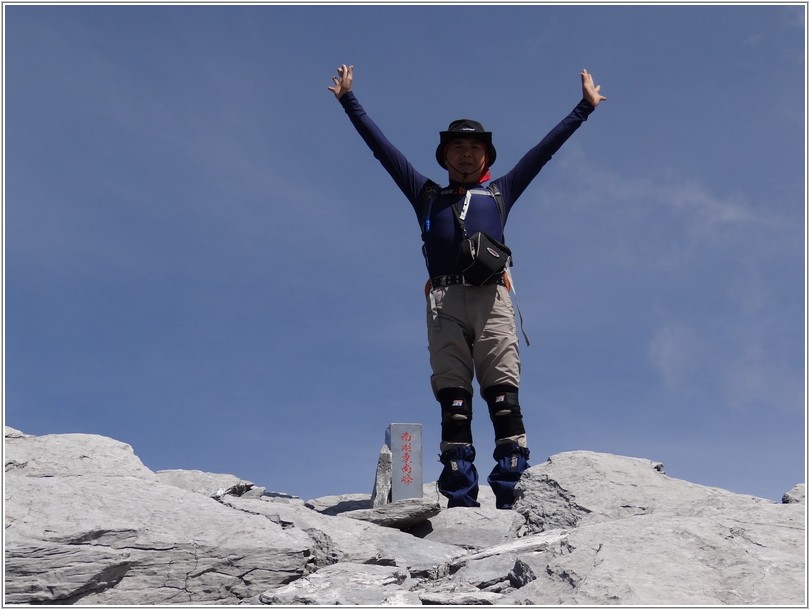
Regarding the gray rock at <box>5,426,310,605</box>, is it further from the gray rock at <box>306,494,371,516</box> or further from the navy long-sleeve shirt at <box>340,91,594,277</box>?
the navy long-sleeve shirt at <box>340,91,594,277</box>

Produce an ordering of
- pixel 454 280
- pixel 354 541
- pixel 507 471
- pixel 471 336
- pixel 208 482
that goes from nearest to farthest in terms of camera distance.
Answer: pixel 354 541, pixel 507 471, pixel 454 280, pixel 471 336, pixel 208 482

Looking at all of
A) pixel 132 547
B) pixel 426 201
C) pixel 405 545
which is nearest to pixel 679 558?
pixel 405 545

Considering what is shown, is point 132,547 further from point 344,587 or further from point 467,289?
point 467,289

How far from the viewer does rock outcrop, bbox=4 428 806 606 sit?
386 centimetres

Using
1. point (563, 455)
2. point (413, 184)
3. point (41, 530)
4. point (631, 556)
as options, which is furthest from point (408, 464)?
point (631, 556)

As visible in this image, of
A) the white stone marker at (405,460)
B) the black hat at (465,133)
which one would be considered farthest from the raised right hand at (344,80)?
the white stone marker at (405,460)

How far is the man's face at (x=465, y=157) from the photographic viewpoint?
8.13 m

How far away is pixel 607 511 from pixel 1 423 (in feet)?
14.1

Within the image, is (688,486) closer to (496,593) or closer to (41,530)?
Result: (496,593)

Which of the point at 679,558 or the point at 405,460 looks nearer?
the point at 679,558

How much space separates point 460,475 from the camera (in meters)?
7.71

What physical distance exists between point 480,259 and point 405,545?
2.69 meters

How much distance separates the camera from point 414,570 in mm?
5152

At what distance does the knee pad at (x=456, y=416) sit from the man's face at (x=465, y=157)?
2.14 meters
